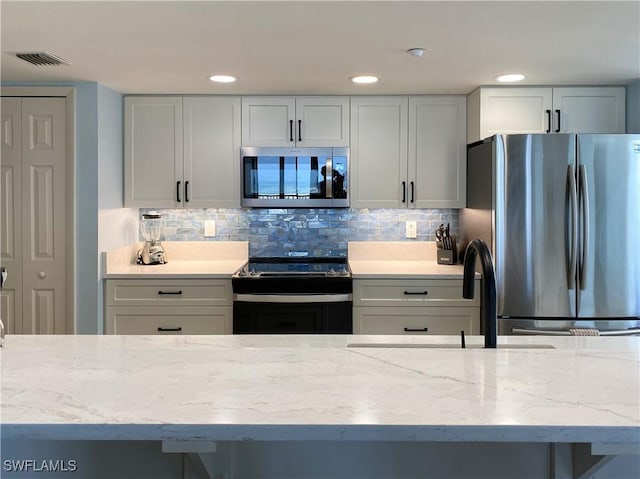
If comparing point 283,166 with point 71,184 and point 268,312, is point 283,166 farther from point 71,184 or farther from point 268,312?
point 71,184

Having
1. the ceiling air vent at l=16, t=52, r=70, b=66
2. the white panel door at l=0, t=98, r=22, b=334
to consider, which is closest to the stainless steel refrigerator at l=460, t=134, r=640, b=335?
the ceiling air vent at l=16, t=52, r=70, b=66

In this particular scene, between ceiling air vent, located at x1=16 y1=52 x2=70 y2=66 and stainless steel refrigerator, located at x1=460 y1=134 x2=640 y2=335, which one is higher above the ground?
ceiling air vent, located at x1=16 y1=52 x2=70 y2=66

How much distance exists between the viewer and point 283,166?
151 inches

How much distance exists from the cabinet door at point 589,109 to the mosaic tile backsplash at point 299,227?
1087mm

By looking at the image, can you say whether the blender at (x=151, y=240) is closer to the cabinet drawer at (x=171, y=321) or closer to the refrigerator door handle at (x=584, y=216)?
the cabinet drawer at (x=171, y=321)

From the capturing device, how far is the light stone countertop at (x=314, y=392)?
920 mm

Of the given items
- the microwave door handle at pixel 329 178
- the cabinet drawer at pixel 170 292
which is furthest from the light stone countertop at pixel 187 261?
the microwave door handle at pixel 329 178

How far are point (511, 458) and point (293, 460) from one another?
51 centimetres

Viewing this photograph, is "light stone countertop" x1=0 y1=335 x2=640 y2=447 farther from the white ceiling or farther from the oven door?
the oven door

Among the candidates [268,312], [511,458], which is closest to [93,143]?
[268,312]

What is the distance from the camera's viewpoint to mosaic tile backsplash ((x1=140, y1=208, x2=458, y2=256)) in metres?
4.23

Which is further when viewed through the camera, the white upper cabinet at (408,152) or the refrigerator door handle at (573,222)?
the white upper cabinet at (408,152)

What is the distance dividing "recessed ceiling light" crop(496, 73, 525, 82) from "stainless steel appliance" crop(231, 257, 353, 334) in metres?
1.54

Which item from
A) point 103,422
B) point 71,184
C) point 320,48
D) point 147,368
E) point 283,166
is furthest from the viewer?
point 283,166
